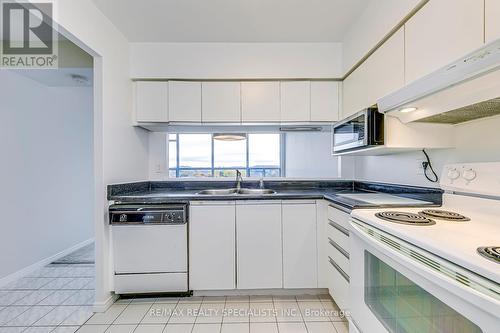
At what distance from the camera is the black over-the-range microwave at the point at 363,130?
1.46m

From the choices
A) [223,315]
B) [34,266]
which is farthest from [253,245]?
[34,266]

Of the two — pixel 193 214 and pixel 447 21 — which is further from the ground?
pixel 447 21

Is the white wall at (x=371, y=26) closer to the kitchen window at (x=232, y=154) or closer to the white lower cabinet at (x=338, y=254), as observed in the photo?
the white lower cabinet at (x=338, y=254)

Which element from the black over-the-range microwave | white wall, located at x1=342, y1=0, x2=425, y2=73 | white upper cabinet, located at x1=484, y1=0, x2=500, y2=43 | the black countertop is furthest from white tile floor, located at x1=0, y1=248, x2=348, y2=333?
white wall, located at x1=342, y1=0, x2=425, y2=73

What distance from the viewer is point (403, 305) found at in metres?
0.95

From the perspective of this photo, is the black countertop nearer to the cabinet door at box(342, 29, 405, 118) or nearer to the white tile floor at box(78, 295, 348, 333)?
the cabinet door at box(342, 29, 405, 118)

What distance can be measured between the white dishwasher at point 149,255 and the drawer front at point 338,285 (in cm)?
120

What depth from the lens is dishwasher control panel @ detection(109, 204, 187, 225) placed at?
1.89 metres

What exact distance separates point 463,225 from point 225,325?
5.11 ft

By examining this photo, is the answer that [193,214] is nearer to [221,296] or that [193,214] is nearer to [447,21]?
[221,296]

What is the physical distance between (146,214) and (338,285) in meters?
1.59

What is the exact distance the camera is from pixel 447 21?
1079 millimetres

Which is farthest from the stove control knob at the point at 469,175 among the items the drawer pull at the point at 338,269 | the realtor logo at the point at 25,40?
the realtor logo at the point at 25,40

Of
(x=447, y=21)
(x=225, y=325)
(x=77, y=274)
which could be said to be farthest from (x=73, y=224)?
(x=447, y=21)
